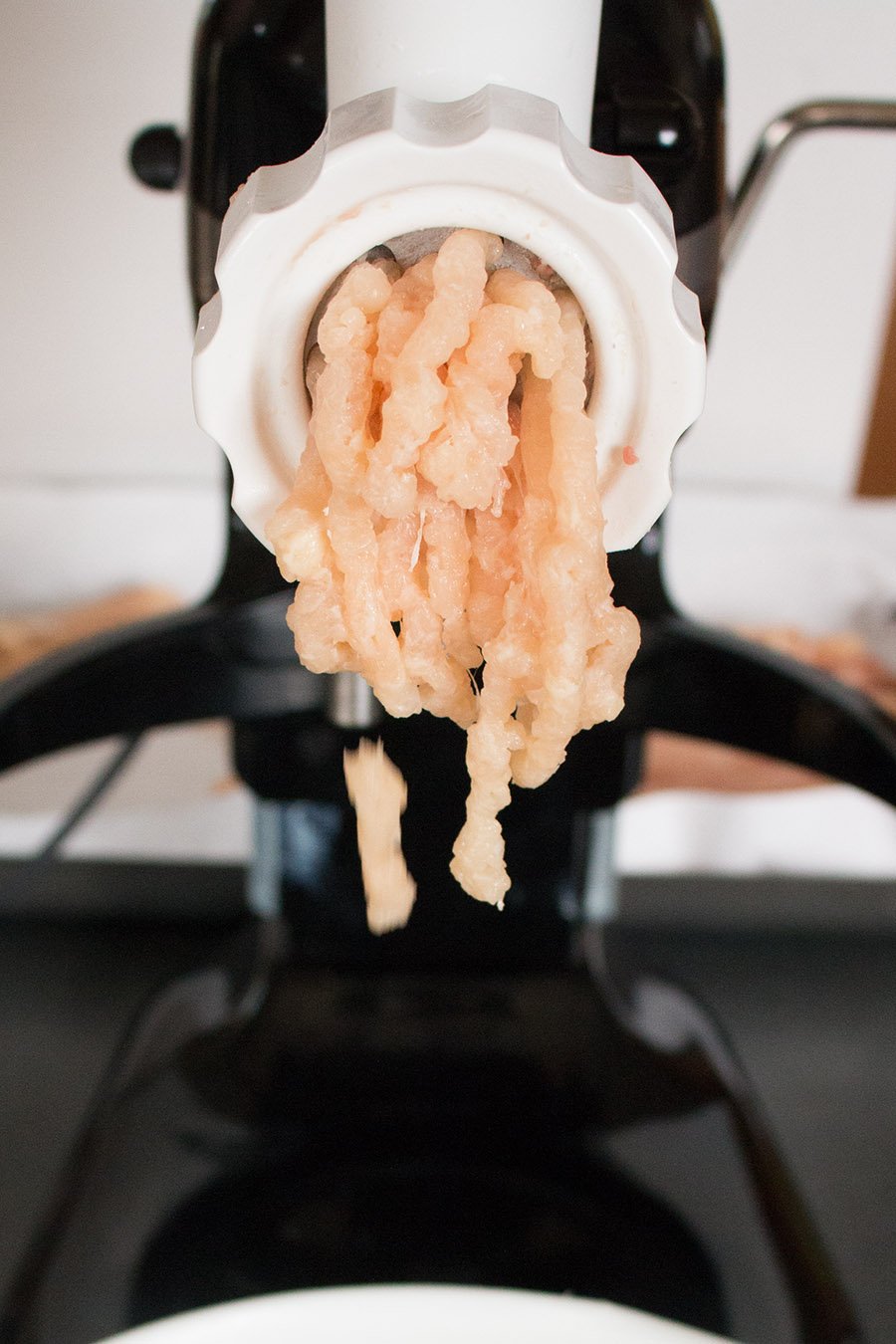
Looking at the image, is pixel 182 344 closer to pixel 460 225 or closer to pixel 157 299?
pixel 157 299

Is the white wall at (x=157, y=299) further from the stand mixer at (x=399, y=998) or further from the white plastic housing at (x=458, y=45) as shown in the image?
the white plastic housing at (x=458, y=45)

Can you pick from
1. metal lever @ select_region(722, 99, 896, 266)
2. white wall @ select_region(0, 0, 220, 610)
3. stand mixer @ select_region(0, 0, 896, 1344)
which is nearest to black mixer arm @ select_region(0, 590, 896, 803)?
stand mixer @ select_region(0, 0, 896, 1344)

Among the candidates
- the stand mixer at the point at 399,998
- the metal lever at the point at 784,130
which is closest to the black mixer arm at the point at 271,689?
→ the stand mixer at the point at 399,998

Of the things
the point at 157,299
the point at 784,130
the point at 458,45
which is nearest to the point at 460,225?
the point at 458,45

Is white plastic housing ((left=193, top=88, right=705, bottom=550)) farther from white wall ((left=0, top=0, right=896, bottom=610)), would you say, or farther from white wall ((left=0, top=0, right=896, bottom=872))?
white wall ((left=0, top=0, right=896, bottom=610))

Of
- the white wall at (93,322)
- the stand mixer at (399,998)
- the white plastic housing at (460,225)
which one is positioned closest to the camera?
the white plastic housing at (460,225)
